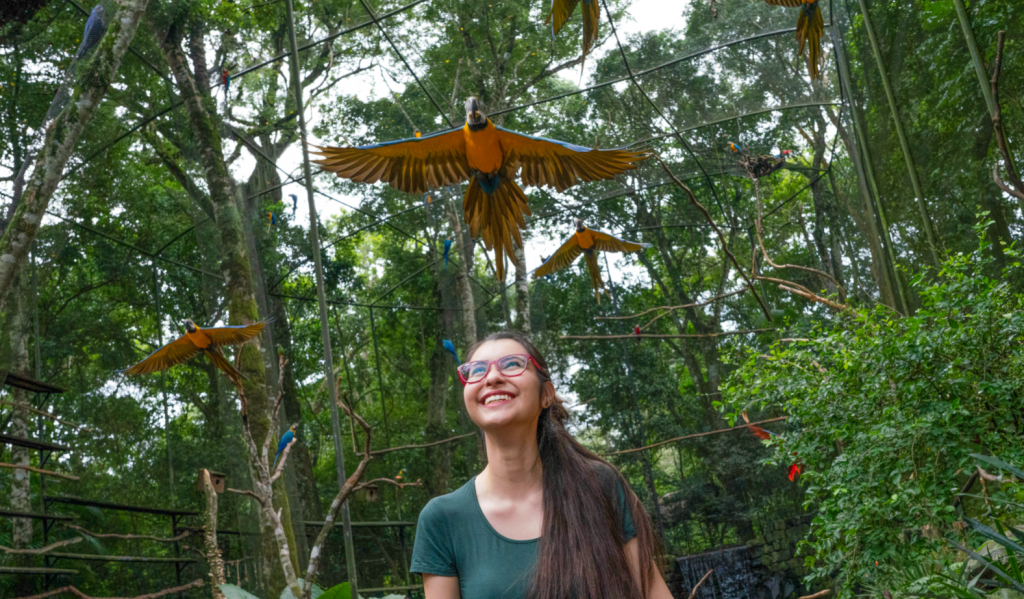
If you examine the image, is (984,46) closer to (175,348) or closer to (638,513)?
(638,513)

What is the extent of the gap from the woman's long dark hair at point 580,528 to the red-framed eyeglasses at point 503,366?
27 millimetres

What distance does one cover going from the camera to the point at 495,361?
39.6 inches

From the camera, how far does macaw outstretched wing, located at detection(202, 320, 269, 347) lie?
298 cm

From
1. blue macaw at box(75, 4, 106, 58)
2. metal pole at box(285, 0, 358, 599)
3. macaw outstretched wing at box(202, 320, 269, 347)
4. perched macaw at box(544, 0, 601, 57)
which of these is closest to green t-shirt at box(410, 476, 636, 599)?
metal pole at box(285, 0, 358, 599)

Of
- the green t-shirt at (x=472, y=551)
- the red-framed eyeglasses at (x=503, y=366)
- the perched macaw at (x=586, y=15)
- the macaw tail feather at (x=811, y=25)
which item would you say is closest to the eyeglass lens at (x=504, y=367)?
the red-framed eyeglasses at (x=503, y=366)

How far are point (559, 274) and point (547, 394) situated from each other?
6.83 metres

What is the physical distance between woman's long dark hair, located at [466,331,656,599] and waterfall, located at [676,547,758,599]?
6115 millimetres

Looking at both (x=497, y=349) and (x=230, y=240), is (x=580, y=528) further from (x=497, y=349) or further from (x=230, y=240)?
(x=230, y=240)

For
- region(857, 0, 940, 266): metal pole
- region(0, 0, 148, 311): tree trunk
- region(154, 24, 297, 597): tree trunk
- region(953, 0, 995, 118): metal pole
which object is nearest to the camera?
region(953, 0, 995, 118): metal pole

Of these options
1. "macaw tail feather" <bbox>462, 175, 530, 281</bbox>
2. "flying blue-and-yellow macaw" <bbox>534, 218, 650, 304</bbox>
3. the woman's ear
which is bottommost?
the woman's ear

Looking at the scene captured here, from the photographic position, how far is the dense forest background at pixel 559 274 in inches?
73.2

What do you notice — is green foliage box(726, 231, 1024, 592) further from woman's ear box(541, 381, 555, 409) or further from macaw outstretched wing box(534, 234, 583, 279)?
macaw outstretched wing box(534, 234, 583, 279)

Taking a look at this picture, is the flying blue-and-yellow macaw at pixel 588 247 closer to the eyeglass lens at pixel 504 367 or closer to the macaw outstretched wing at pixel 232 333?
the macaw outstretched wing at pixel 232 333

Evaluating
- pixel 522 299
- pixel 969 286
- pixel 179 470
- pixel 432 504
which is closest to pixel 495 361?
pixel 432 504
